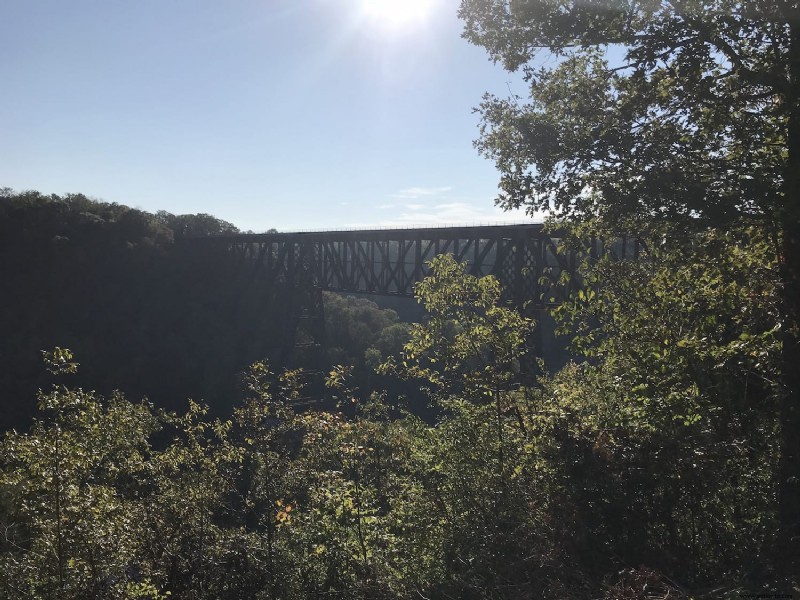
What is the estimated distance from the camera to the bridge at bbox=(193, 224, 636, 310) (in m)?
22.8

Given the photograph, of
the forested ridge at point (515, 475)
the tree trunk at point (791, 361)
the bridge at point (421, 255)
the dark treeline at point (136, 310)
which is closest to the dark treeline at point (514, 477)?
the forested ridge at point (515, 475)

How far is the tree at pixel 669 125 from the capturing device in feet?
17.0

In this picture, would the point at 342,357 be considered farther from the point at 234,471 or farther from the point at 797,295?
the point at 797,295

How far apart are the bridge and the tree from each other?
107cm

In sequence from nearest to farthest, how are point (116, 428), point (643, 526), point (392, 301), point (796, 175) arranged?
1. point (796, 175)
2. point (643, 526)
3. point (116, 428)
4. point (392, 301)

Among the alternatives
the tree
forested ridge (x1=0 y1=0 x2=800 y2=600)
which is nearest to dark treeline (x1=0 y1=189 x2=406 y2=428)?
forested ridge (x1=0 y1=0 x2=800 y2=600)

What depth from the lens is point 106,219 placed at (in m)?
60.1

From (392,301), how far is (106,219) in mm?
43610

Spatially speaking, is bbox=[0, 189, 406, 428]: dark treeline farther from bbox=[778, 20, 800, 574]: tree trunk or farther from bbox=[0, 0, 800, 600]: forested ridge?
bbox=[778, 20, 800, 574]: tree trunk

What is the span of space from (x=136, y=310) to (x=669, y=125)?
56.0 meters

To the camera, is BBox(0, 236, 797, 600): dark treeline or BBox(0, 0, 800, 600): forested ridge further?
BBox(0, 236, 797, 600): dark treeline

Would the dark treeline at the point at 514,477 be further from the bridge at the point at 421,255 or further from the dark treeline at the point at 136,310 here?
the dark treeline at the point at 136,310

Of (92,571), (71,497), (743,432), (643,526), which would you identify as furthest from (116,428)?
(743,432)

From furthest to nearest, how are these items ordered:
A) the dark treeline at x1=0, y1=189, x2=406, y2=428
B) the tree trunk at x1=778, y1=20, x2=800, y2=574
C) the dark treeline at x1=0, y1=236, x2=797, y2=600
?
the dark treeline at x1=0, y1=189, x2=406, y2=428 → the dark treeline at x1=0, y1=236, x2=797, y2=600 → the tree trunk at x1=778, y1=20, x2=800, y2=574
